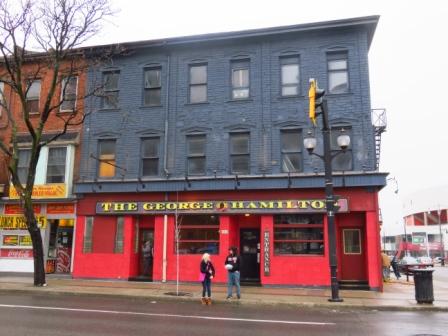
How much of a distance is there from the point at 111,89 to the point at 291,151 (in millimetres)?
9169

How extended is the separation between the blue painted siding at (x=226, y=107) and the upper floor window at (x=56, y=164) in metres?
1.03

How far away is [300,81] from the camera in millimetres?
19797

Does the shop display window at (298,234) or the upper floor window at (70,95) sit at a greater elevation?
the upper floor window at (70,95)

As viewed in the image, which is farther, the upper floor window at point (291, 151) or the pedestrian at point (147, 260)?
the pedestrian at point (147, 260)

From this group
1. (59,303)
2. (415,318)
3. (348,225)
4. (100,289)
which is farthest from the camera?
(348,225)

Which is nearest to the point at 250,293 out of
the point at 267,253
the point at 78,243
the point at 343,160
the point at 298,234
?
the point at 267,253

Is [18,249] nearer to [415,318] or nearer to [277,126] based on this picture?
[277,126]

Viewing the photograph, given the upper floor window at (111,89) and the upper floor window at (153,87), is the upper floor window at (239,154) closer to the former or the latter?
the upper floor window at (153,87)

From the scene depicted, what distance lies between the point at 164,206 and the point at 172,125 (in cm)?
371

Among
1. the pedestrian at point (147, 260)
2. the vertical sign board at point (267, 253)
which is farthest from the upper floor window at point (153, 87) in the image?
the vertical sign board at point (267, 253)

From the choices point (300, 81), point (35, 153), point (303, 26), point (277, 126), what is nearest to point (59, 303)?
point (35, 153)

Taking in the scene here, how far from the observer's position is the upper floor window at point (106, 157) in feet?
69.7

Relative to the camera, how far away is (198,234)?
19.8 m

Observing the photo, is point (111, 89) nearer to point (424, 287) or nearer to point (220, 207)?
point (220, 207)
